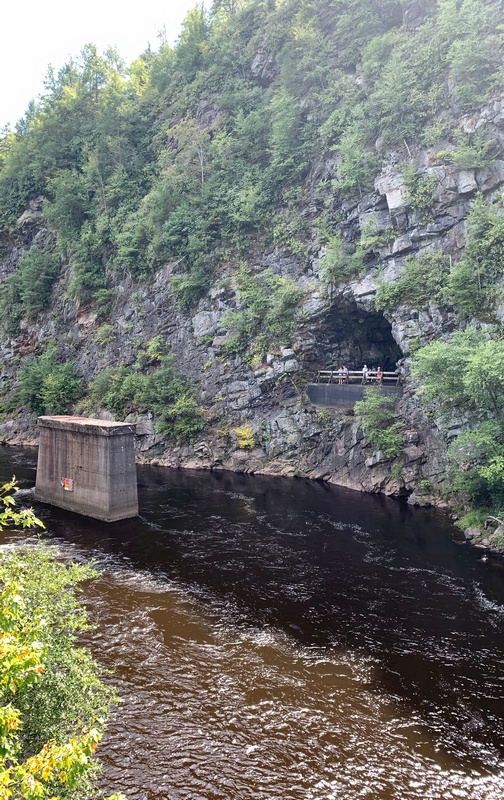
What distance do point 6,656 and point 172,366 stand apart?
163ft

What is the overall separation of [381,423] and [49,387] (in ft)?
134

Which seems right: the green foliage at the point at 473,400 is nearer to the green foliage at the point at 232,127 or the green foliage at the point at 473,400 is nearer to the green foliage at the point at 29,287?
the green foliage at the point at 232,127

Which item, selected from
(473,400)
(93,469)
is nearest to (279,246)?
(473,400)

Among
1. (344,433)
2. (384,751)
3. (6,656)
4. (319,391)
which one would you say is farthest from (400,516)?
(6,656)

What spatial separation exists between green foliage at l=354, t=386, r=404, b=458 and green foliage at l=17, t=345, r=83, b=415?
3686cm

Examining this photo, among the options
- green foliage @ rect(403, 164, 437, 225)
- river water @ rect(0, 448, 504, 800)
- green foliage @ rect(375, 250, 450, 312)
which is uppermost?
green foliage @ rect(403, 164, 437, 225)

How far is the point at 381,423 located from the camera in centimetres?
4012

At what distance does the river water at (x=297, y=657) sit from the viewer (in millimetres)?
12867

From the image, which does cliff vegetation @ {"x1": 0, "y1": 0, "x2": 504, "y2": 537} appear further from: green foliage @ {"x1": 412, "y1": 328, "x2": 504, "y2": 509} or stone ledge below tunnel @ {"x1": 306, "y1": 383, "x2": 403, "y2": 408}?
stone ledge below tunnel @ {"x1": 306, "y1": 383, "x2": 403, "y2": 408}

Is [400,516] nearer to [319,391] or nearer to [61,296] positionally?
[319,391]

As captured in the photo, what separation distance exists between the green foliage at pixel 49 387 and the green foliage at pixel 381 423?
36.9m

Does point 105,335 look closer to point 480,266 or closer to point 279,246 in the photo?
point 279,246

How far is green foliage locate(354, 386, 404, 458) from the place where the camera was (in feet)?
127

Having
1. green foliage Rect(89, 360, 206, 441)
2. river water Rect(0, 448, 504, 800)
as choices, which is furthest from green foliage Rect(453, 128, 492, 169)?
green foliage Rect(89, 360, 206, 441)
